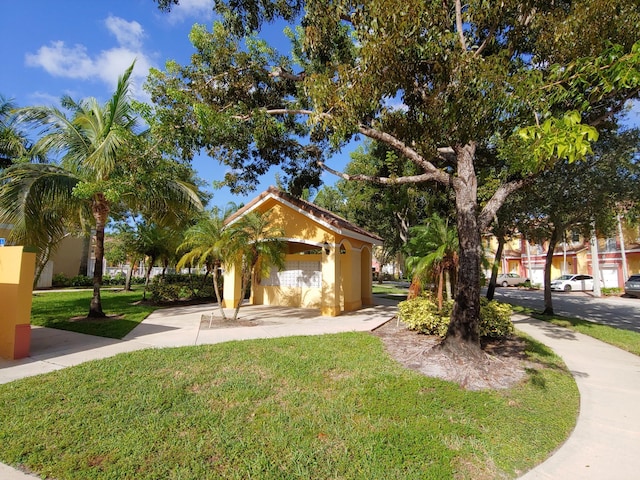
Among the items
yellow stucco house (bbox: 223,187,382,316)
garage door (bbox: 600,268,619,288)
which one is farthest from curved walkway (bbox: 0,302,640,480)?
garage door (bbox: 600,268,619,288)

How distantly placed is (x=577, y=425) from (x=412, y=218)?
67.8ft

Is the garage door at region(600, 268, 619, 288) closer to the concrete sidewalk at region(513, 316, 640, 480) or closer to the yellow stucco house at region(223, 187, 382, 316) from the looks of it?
the yellow stucco house at region(223, 187, 382, 316)

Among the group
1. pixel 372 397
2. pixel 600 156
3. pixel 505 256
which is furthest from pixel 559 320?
pixel 505 256

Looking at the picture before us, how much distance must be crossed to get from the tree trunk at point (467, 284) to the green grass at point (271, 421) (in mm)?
1127

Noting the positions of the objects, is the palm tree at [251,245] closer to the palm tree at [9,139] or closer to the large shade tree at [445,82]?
the large shade tree at [445,82]

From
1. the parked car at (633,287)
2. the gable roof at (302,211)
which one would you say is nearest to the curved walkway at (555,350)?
the gable roof at (302,211)

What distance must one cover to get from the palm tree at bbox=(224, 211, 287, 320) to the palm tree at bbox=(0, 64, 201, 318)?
2.34m

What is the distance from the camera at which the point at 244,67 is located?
30.5ft

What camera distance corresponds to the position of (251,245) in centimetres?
1068

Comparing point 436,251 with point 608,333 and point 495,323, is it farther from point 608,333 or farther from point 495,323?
point 608,333

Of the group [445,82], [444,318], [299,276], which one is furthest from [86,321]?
[445,82]

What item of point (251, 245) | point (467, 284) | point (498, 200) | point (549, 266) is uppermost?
point (498, 200)

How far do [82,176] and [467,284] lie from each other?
1092 centimetres

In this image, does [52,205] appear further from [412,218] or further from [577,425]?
[412,218]
